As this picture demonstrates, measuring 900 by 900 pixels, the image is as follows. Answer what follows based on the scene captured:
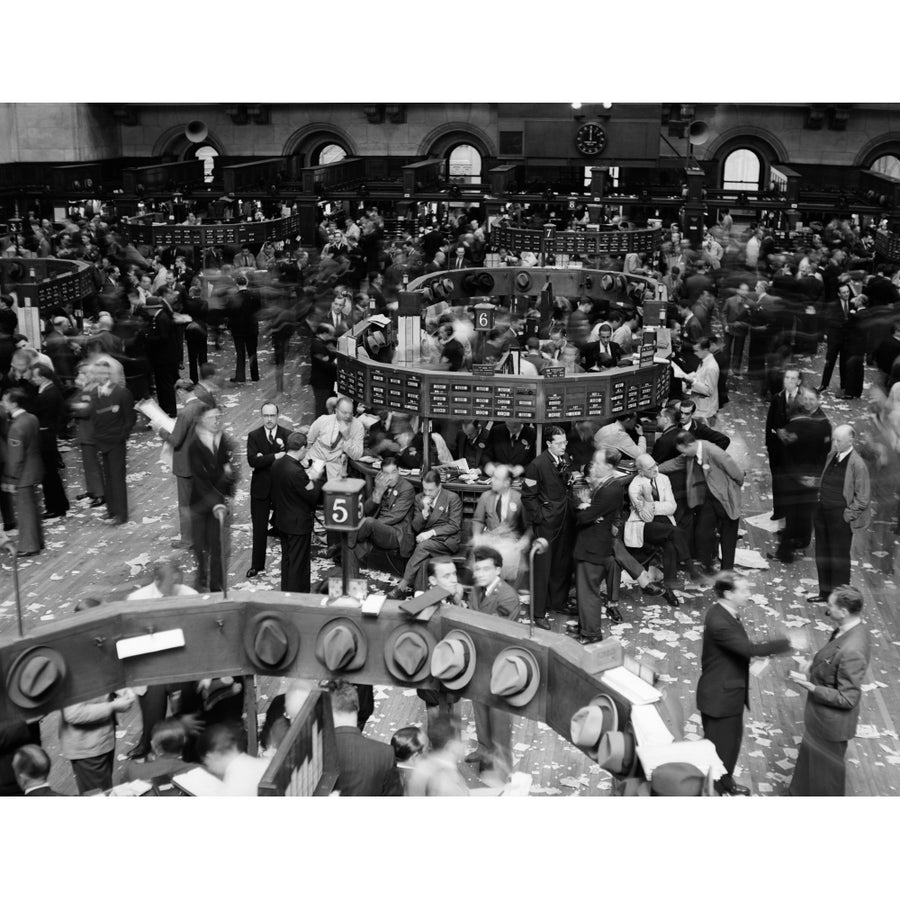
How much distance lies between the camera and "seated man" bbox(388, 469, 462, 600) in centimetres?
934

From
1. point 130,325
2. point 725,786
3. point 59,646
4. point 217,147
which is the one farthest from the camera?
point 217,147

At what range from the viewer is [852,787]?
745cm

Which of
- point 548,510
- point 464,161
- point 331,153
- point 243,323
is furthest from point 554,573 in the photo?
point 331,153

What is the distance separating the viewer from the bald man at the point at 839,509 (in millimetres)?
9680

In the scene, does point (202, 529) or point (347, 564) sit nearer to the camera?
point (347, 564)

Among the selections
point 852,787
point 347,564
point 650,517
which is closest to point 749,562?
point 650,517

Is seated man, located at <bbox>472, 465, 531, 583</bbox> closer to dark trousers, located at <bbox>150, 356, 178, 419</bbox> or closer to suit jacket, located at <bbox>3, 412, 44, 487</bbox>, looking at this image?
suit jacket, located at <bbox>3, 412, 44, 487</bbox>

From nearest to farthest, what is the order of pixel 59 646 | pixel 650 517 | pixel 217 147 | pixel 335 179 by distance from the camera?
pixel 59 646
pixel 650 517
pixel 335 179
pixel 217 147

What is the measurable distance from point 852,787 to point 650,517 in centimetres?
286

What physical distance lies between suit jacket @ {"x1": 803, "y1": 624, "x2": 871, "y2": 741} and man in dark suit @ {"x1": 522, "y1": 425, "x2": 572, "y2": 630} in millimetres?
2792

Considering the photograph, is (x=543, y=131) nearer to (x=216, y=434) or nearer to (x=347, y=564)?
(x=216, y=434)

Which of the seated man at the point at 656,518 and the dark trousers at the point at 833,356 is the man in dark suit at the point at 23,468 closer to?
the seated man at the point at 656,518

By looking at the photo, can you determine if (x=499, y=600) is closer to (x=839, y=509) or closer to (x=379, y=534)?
(x=379, y=534)

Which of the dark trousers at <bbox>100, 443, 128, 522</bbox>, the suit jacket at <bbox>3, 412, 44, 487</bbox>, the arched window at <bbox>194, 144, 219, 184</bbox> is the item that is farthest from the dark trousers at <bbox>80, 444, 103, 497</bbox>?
the arched window at <bbox>194, 144, 219, 184</bbox>
